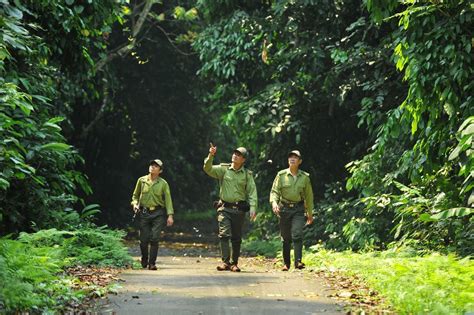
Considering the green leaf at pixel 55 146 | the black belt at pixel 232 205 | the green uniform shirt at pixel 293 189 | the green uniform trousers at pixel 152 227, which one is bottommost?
the green uniform trousers at pixel 152 227

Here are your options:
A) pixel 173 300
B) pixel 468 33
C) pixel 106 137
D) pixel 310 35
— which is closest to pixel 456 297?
pixel 173 300

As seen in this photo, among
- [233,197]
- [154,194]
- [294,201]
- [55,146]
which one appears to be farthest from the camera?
[154,194]

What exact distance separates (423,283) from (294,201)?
5.50 m

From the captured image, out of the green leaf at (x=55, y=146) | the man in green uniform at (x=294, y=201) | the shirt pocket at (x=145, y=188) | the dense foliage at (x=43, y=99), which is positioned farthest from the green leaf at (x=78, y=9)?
the man in green uniform at (x=294, y=201)

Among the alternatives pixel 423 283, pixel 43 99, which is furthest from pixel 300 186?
pixel 423 283

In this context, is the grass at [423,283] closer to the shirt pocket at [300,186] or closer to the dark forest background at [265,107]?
the dark forest background at [265,107]

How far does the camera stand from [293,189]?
15789 millimetres

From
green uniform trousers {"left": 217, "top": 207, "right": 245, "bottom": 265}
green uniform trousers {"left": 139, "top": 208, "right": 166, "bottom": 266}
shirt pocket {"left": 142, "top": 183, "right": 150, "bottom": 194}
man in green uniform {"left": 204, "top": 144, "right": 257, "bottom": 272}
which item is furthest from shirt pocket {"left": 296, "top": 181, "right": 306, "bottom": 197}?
shirt pocket {"left": 142, "top": 183, "right": 150, "bottom": 194}

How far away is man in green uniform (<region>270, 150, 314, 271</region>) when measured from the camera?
15797mm

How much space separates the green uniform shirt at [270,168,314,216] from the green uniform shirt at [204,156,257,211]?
40cm

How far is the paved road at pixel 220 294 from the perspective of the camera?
1002 centimetres

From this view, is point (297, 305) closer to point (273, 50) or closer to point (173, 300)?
point (173, 300)

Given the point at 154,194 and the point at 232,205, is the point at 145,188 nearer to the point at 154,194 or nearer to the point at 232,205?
the point at 154,194

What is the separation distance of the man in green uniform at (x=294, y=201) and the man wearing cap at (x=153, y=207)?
192 centimetres
